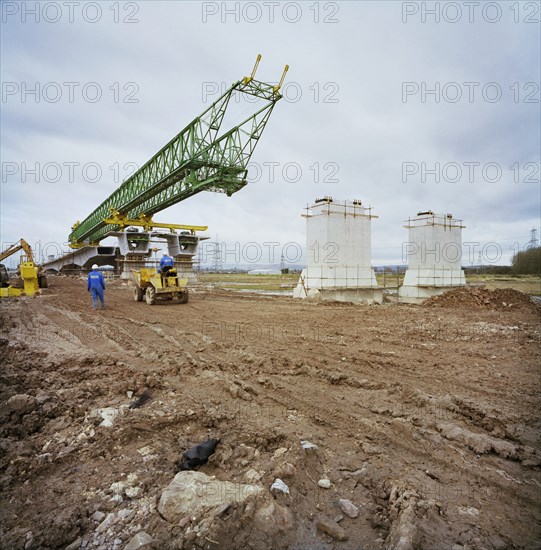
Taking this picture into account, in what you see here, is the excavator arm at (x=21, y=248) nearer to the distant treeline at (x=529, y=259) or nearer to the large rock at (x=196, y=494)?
the large rock at (x=196, y=494)

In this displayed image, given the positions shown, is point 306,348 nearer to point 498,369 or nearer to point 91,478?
point 498,369

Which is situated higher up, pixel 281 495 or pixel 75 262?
pixel 75 262

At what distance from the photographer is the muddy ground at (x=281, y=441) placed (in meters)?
2.31

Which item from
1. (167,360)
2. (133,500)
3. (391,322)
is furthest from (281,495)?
(391,322)

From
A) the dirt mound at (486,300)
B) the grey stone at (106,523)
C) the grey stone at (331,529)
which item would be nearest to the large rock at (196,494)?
the grey stone at (106,523)

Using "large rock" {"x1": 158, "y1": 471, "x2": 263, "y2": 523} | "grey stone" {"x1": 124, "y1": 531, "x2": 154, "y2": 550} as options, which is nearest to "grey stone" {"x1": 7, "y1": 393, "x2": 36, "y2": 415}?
"large rock" {"x1": 158, "y1": 471, "x2": 263, "y2": 523}

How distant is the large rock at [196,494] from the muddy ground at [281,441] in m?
0.06

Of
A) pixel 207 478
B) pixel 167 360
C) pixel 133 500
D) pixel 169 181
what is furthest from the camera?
pixel 169 181

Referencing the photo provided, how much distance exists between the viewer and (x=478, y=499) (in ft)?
8.61

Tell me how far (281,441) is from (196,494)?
1.11 metres

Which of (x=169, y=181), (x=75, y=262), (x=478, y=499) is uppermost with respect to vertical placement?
(x=169, y=181)

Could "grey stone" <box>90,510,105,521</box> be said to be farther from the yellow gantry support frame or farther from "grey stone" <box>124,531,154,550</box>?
the yellow gantry support frame

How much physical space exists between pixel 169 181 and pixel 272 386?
2363cm

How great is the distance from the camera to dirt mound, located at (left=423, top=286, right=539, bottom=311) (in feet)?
41.6
